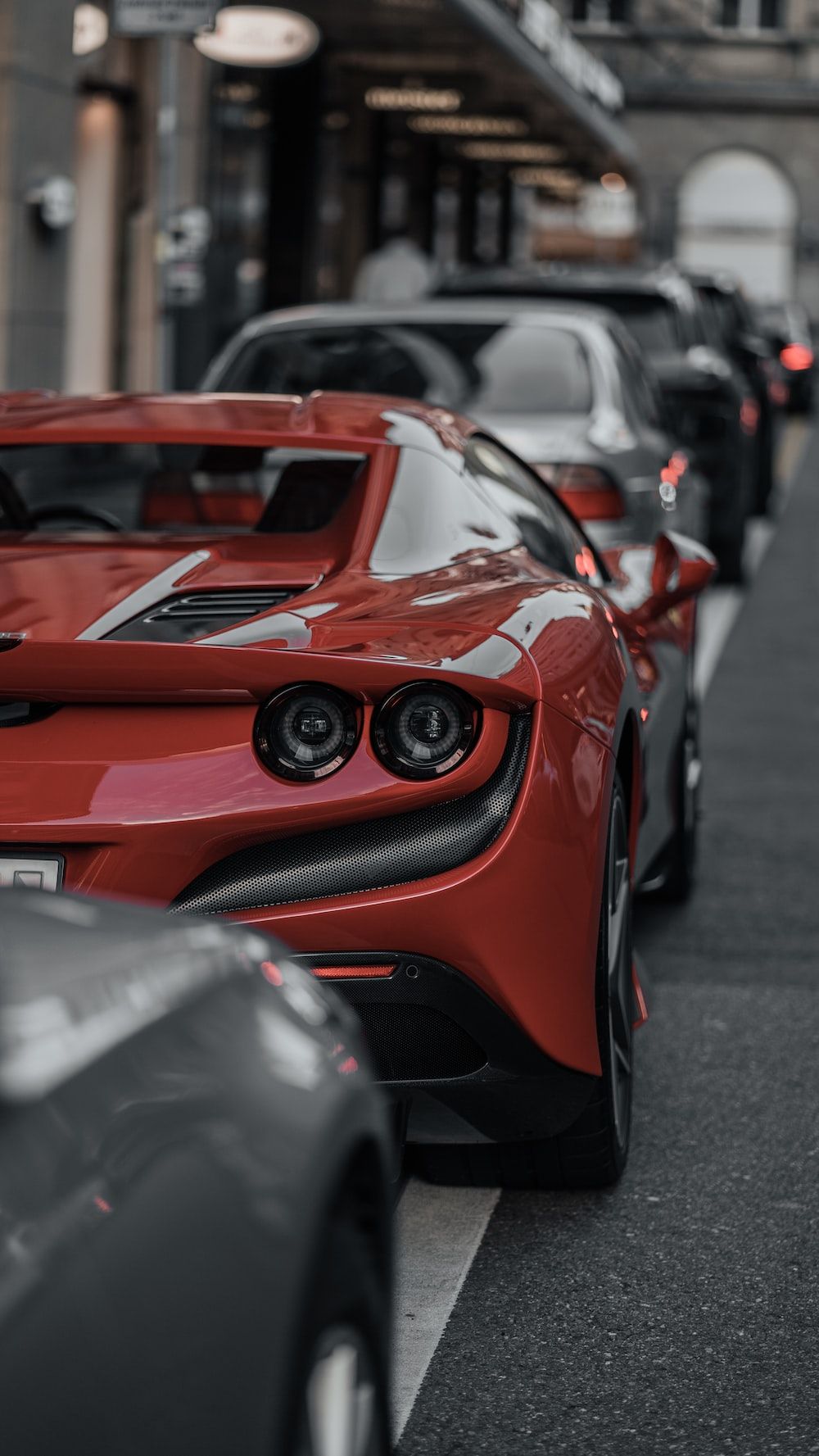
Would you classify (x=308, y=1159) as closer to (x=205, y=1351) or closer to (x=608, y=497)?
(x=205, y=1351)

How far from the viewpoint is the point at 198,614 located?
11.9 feet

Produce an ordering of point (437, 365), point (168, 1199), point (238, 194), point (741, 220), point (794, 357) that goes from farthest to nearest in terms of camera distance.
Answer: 1. point (741, 220)
2. point (794, 357)
3. point (238, 194)
4. point (437, 365)
5. point (168, 1199)

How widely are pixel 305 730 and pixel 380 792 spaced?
147 mm

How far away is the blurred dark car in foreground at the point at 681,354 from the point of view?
12242 millimetres

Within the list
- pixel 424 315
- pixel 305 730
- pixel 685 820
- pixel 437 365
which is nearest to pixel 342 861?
pixel 305 730

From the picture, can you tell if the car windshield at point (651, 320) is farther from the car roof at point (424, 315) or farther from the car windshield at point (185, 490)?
the car windshield at point (185, 490)

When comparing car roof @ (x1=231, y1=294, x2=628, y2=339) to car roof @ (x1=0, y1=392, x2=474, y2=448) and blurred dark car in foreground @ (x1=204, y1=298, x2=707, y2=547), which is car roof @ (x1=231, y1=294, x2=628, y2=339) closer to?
blurred dark car in foreground @ (x1=204, y1=298, x2=707, y2=547)

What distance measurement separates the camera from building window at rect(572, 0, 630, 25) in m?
61.5

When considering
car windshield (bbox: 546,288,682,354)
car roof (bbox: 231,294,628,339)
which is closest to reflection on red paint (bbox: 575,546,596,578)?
car roof (bbox: 231,294,628,339)

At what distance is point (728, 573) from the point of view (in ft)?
Result: 47.3

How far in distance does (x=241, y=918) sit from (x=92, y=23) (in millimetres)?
14633

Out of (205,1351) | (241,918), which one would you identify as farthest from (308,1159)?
(241,918)

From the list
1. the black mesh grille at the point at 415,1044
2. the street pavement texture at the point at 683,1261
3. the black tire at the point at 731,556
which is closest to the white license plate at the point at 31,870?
the black mesh grille at the point at 415,1044

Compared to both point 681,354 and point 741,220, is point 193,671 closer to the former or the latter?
point 681,354
